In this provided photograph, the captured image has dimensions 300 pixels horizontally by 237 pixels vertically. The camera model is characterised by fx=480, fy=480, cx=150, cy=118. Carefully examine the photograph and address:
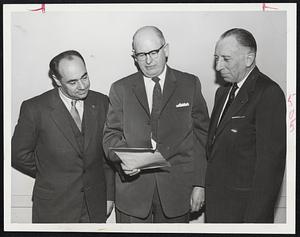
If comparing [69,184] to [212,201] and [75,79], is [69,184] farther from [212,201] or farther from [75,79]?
[212,201]

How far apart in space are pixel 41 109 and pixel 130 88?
1.09ft

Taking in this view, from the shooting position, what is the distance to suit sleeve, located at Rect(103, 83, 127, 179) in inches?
68.2

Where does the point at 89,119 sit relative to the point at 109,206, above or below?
above

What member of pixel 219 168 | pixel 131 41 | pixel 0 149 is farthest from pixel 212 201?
pixel 0 149

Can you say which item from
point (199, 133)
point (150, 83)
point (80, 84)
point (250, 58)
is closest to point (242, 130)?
point (199, 133)

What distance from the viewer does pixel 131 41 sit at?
68.6 inches

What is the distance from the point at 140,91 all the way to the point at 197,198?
438mm

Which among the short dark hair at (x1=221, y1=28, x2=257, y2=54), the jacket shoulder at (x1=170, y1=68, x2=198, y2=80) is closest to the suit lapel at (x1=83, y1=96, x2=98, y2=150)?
the jacket shoulder at (x1=170, y1=68, x2=198, y2=80)

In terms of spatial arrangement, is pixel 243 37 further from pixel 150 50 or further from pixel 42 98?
pixel 42 98

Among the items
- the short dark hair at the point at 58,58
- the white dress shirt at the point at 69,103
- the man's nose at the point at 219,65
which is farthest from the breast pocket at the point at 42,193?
the man's nose at the point at 219,65

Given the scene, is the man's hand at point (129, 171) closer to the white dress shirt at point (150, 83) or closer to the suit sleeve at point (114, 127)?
the suit sleeve at point (114, 127)

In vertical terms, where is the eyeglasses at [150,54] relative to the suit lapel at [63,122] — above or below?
above

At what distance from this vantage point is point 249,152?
5.50 feet

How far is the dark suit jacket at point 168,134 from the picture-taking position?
1.72m
